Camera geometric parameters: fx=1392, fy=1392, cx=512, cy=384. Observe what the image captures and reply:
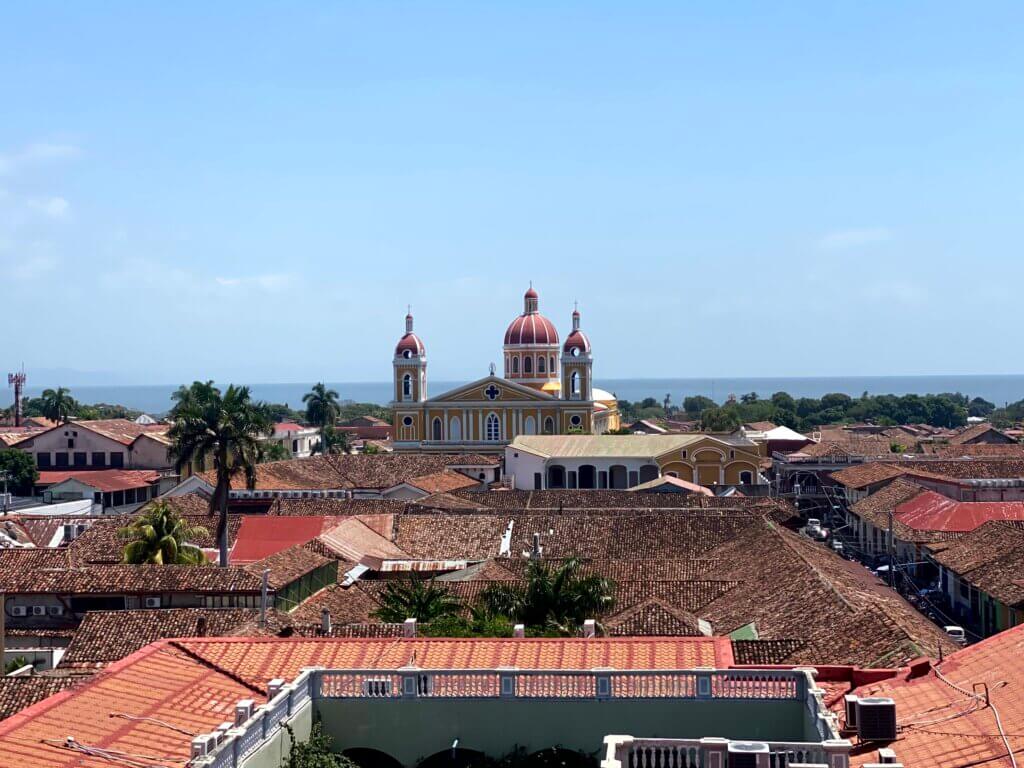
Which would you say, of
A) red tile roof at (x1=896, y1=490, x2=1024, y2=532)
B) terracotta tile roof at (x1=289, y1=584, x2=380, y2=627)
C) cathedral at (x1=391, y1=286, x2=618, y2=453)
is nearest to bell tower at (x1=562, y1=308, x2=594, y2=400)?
cathedral at (x1=391, y1=286, x2=618, y2=453)

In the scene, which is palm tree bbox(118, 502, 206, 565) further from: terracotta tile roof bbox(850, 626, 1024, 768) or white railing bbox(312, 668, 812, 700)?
terracotta tile roof bbox(850, 626, 1024, 768)

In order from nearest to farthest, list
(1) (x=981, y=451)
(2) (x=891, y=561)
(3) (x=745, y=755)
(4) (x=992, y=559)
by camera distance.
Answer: (3) (x=745, y=755)
(4) (x=992, y=559)
(2) (x=891, y=561)
(1) (x=981, y=451)

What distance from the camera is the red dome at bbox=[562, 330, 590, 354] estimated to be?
10294 centimetres

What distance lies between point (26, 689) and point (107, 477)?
2188 inches

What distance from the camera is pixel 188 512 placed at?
54.1 metres

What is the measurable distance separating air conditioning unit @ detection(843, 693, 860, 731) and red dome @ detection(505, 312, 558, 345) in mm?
90576

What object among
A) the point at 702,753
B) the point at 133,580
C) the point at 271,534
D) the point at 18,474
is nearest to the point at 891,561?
the point at 271,534

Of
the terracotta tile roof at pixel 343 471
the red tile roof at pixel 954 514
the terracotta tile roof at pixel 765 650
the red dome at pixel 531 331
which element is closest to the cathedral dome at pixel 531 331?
the red dome at pixel 531 331

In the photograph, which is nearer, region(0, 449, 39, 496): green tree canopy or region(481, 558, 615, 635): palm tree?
region(481, 558, 615, 635): palm tree

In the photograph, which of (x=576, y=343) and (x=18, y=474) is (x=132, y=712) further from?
(x=576, y=343)

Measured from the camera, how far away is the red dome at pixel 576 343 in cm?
10294

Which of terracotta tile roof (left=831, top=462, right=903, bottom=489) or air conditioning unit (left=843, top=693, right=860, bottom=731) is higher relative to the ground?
air conditioning unit (left=843, top=693, right=860, bottom=731)

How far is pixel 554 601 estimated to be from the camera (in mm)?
28609

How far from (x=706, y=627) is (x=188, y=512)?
2965 centimetres
